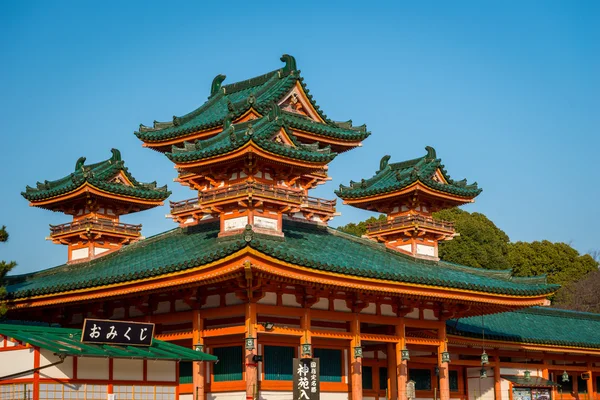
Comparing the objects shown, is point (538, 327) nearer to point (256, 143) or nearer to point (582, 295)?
point (256, 143)

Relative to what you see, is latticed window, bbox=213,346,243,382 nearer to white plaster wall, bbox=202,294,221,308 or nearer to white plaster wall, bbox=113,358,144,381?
white plaster wall, bbox=202,294,221,308

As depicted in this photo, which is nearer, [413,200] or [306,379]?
[306,379]

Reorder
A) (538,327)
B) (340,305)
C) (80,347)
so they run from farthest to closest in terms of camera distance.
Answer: (538,327) → (340,305) → (80,347)

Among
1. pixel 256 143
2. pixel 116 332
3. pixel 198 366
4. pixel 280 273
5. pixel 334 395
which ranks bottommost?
pixel 334 395

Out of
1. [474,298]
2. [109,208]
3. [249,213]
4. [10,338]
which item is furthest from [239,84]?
[10,338]

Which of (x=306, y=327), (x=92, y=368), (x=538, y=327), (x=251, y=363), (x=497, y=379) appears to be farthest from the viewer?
(x=538, y=327)

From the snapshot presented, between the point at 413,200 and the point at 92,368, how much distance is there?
1677cm

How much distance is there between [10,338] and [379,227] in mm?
17698

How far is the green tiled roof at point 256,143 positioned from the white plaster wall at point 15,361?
994 centimetres

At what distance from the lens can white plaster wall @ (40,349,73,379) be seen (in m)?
26.6

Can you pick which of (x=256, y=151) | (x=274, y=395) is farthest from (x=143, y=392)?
(x=256, y=151)

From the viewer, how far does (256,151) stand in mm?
32375

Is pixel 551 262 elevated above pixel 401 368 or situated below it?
above

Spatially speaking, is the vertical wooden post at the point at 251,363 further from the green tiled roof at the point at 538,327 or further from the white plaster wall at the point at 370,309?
the green tiled roof at the point at 538,327
